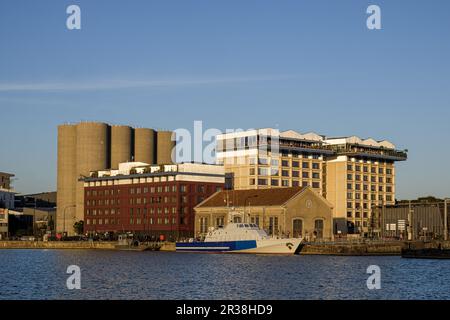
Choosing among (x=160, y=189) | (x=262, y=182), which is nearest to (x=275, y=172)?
(x=262, y=182)

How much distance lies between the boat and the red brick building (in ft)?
123

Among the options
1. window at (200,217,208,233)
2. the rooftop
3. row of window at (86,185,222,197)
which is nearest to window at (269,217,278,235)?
the rooftop

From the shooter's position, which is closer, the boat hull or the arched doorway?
the boat hull

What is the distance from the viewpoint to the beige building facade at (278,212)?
14712 cm

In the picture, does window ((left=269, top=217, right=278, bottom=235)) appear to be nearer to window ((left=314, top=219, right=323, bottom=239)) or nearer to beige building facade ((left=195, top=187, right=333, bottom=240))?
beige building facade ((left=195, top=187, right=333, bottom=240))

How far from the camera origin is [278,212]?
483ft

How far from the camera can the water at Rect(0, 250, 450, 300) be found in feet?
204

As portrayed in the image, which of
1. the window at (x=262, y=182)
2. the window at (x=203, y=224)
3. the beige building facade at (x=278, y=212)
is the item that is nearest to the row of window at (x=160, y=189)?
the window at (x=203, y=224)

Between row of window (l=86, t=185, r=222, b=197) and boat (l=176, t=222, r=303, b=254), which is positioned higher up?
row of window (l=86, t=185, r=222, b=197)

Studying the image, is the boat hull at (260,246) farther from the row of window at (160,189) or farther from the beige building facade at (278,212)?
the row of window at (160,189)

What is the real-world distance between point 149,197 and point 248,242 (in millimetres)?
53926
